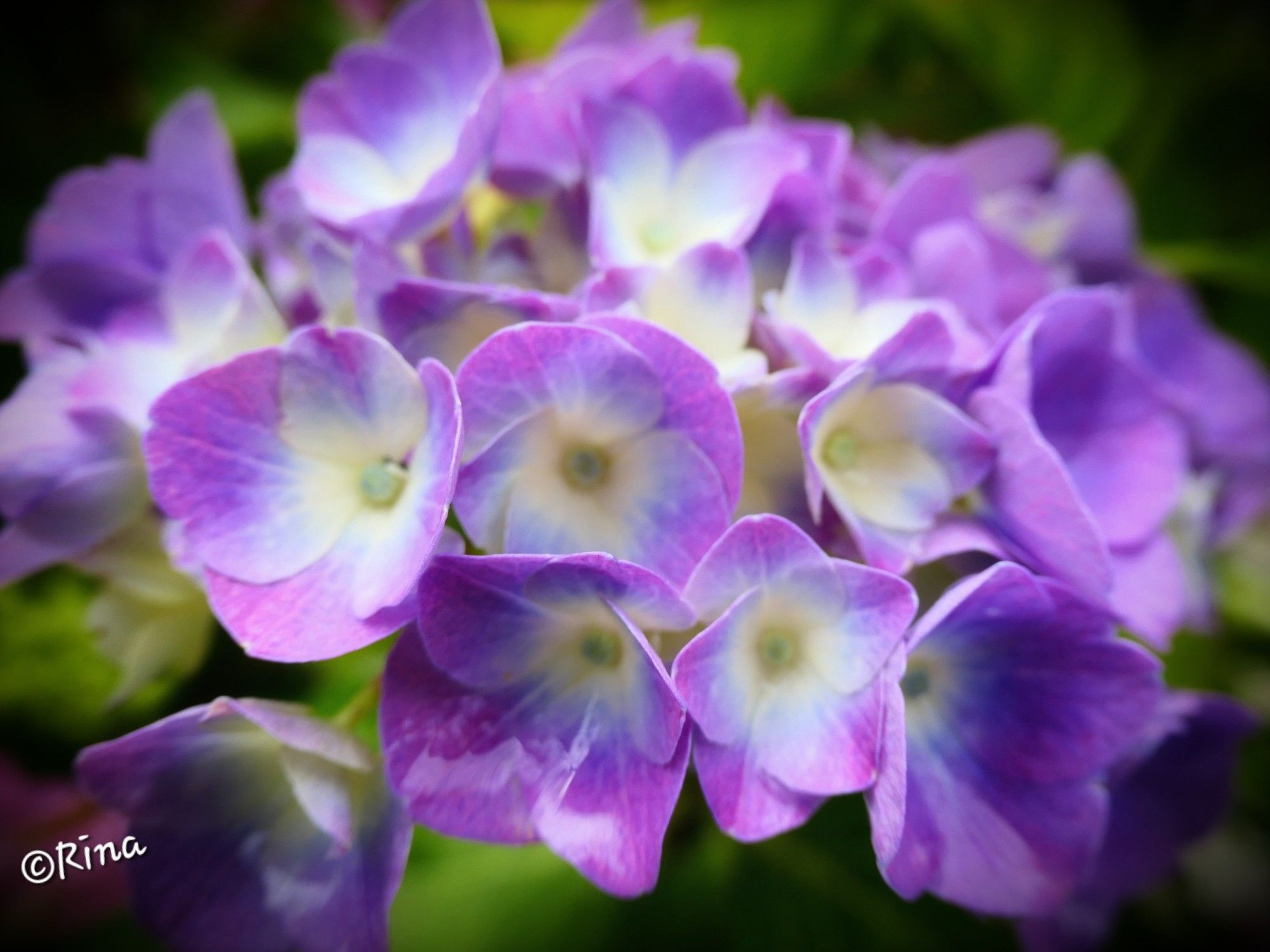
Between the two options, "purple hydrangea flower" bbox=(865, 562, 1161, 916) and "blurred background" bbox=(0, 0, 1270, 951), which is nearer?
"purple hydrangea flower" bbox=(865, 562, 1161, 916)

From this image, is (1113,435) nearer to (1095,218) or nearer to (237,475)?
(1095,218)

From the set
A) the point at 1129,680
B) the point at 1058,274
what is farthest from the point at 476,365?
the point at 1058,274

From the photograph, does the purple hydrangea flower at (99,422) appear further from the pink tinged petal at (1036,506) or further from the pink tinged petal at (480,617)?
the pink tinged petal at (1036,506)

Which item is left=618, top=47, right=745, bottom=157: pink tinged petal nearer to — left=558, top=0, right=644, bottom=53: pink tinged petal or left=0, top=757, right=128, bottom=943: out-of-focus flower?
left=558, top=0, right=644, bottom=53: pink tinged petal

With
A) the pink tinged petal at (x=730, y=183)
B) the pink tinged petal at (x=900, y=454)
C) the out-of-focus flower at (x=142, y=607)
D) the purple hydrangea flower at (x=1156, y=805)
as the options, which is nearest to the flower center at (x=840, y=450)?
the pink tinged petal at (x=900, y=454)

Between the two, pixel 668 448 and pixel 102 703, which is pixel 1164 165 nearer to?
pixel 668 448

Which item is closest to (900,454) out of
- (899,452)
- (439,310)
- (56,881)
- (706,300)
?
(899,452)

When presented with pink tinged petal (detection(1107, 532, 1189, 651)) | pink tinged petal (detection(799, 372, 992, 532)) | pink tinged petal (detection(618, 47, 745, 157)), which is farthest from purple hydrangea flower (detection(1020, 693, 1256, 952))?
pink tinged petal (detection(618, 47, 745, 157))
